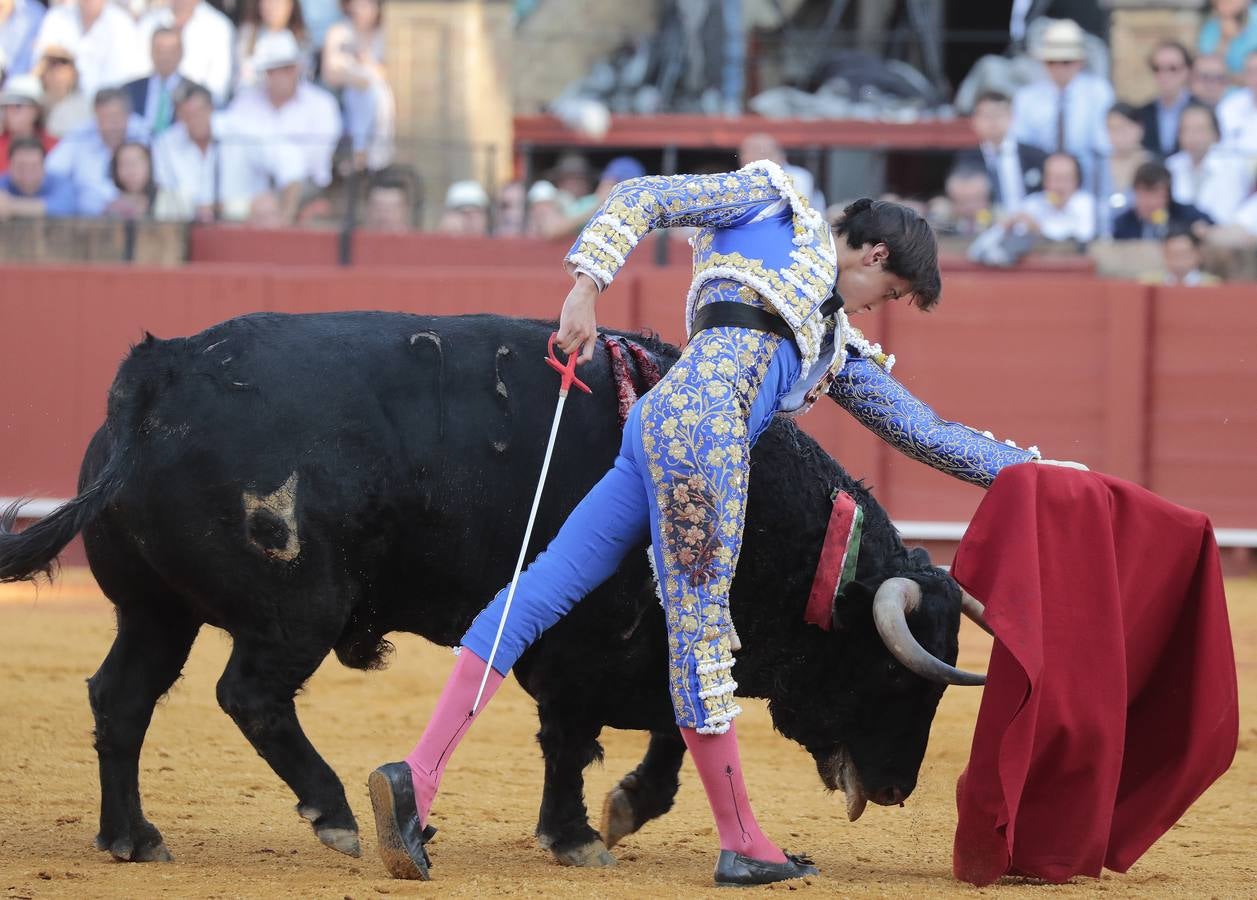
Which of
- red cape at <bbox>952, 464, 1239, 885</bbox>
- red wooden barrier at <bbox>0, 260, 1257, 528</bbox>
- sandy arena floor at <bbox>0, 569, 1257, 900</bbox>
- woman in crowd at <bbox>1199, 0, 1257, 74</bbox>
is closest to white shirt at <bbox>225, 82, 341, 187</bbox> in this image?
red wooden barrier at <bbox>0, 260, 1257, 528</bbox>

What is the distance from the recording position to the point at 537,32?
12.6 meters

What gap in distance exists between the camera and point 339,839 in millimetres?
3426

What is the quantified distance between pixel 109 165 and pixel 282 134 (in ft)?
2.96

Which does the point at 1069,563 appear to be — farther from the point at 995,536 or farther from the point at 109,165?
the point at 109,165

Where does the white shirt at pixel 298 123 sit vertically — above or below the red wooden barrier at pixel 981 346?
above

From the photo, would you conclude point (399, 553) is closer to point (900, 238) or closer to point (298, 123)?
point (900, 238)

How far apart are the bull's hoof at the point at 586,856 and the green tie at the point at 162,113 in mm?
7014

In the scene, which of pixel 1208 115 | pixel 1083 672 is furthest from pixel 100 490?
pixel 1208 115

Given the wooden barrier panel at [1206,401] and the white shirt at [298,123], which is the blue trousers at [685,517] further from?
the white shirt at [298,123]

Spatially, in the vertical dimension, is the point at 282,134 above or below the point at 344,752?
above

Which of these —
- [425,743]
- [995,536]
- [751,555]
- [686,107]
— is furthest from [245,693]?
[686,107]

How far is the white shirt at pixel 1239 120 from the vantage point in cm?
916

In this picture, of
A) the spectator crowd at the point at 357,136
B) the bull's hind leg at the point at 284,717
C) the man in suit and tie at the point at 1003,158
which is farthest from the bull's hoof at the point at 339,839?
the man in suit and tie at the point at 1003,158

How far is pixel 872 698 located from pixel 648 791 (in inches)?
20.0
